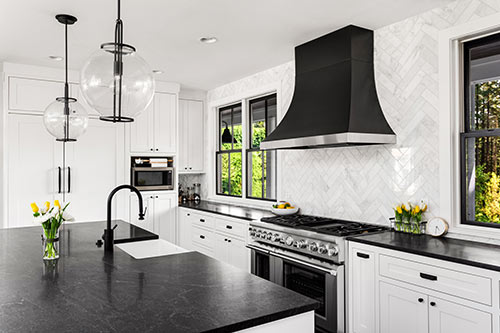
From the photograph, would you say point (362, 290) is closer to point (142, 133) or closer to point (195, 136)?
point (142, 133)

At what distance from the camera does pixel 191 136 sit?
19.3ft

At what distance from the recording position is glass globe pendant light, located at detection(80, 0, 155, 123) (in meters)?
1.64

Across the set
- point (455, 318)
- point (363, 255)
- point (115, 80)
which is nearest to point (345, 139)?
point (363, 255)

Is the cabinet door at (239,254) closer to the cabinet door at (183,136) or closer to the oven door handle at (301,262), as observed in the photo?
the oven door handle at (301,262)

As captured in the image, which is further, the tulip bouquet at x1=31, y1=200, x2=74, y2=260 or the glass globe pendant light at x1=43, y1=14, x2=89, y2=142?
the glass globe pendant light at x1=43, y1=14, x2=89, y2=142

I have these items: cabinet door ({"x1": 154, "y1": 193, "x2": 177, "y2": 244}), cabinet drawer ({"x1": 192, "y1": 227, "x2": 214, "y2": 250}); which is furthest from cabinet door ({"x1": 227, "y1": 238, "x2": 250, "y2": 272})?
cabinet door ({"x1": 154, "y1": 193, "x2": 177, "y2": 244})

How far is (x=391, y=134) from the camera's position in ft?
10.3

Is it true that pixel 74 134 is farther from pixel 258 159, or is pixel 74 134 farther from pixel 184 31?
pixel 258 159

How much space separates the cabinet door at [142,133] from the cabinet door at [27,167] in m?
1.01

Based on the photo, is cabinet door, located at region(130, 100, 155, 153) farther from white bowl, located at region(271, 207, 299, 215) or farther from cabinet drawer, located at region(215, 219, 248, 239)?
white bowl, located at region(271, 207, 299, 215)

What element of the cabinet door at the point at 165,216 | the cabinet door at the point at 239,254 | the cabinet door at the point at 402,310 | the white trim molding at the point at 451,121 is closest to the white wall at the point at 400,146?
the white trim molding at the point at 451,121

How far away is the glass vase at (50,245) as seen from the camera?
212cm

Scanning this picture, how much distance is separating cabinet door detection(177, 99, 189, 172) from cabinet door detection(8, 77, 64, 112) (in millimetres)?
1732

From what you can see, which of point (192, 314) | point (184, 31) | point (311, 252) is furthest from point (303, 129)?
point (192, 314)
